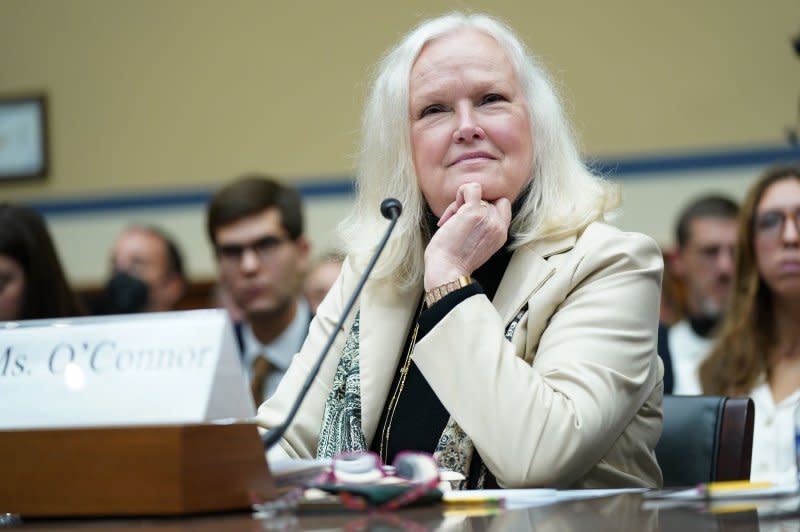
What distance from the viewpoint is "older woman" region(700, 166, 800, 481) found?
3.49 m

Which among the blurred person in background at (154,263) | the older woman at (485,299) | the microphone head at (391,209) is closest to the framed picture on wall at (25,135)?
the blurred person in background at (154,263)

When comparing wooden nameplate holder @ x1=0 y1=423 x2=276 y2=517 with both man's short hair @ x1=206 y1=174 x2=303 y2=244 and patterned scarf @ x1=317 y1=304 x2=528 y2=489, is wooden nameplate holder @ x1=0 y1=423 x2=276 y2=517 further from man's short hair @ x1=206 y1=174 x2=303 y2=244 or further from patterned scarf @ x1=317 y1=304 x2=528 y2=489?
man's short hair @ x1=206 y1=174 x2=303 y2=244

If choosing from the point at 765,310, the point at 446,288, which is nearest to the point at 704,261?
the point at 765,310

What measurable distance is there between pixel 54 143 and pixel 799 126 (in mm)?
4435

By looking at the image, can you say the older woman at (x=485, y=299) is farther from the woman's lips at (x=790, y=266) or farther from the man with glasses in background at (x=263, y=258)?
the man with glasses in background at (x=263, y=258)

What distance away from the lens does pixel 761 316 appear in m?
3.65

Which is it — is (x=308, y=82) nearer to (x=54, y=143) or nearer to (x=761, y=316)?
(x=54, y=143)

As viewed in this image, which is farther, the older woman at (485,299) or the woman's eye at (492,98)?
the woman's eye at (492,98)

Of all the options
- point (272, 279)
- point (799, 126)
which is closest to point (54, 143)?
point (272, 279)

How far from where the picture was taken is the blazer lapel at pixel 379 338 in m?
2.15

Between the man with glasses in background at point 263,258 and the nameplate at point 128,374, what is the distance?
9.85 ft

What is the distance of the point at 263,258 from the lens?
4.58 metres

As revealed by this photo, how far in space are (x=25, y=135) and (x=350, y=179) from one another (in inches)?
83.7

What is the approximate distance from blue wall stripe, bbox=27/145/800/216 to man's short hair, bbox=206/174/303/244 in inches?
72.1
